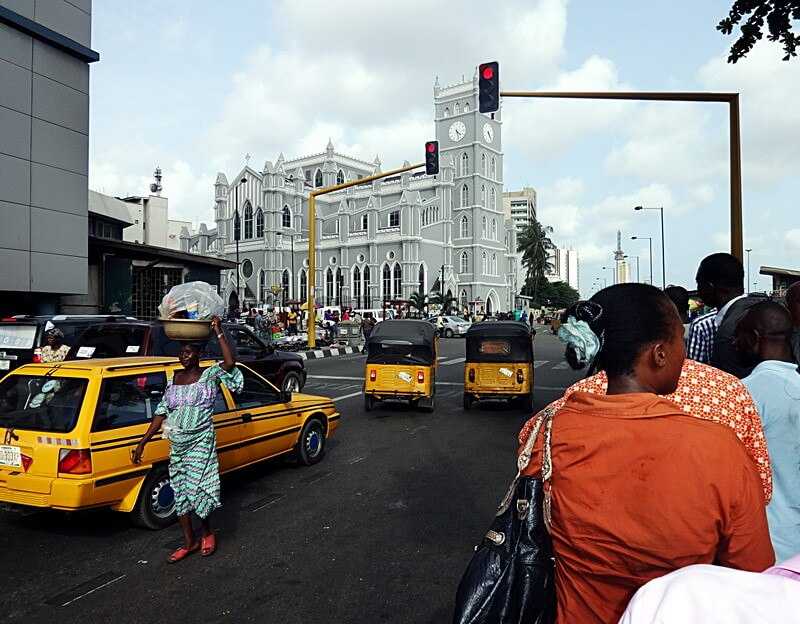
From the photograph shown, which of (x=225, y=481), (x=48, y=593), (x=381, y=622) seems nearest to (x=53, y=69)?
(x=225, y=481)

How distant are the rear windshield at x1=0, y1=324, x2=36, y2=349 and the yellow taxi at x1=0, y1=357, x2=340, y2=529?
431cm

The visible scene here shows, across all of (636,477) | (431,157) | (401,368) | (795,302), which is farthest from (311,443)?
(431,157)

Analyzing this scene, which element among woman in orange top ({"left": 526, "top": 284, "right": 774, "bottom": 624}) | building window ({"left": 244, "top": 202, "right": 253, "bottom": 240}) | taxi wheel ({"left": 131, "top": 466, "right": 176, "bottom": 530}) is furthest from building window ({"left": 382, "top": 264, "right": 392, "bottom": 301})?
woman in orange top ({"left": 526, "top": 284, "right": 774, "bottom": 624})

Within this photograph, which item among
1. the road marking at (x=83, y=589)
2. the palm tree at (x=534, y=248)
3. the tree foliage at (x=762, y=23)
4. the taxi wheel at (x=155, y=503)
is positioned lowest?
the road marking at (x=83, y=589)

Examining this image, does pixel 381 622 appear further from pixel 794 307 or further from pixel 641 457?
pixel 794 307

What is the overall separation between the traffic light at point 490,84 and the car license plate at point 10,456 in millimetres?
9116

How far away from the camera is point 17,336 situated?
9938 mm

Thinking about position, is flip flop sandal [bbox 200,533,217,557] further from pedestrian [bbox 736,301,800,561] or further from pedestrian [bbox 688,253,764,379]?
pedestrian [bbox 736,301,800,561]

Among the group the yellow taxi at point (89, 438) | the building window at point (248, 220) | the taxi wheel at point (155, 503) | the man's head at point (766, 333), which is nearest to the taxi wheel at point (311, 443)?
the yellow taxi at point (89, 438)

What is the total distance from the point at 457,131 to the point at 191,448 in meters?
74.2

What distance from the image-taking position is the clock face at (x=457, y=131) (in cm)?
7436

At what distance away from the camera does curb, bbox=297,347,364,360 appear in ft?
83.2

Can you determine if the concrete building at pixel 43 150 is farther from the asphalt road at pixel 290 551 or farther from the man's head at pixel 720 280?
the man's head at pixel 720 280

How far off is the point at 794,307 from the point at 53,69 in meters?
19.7
